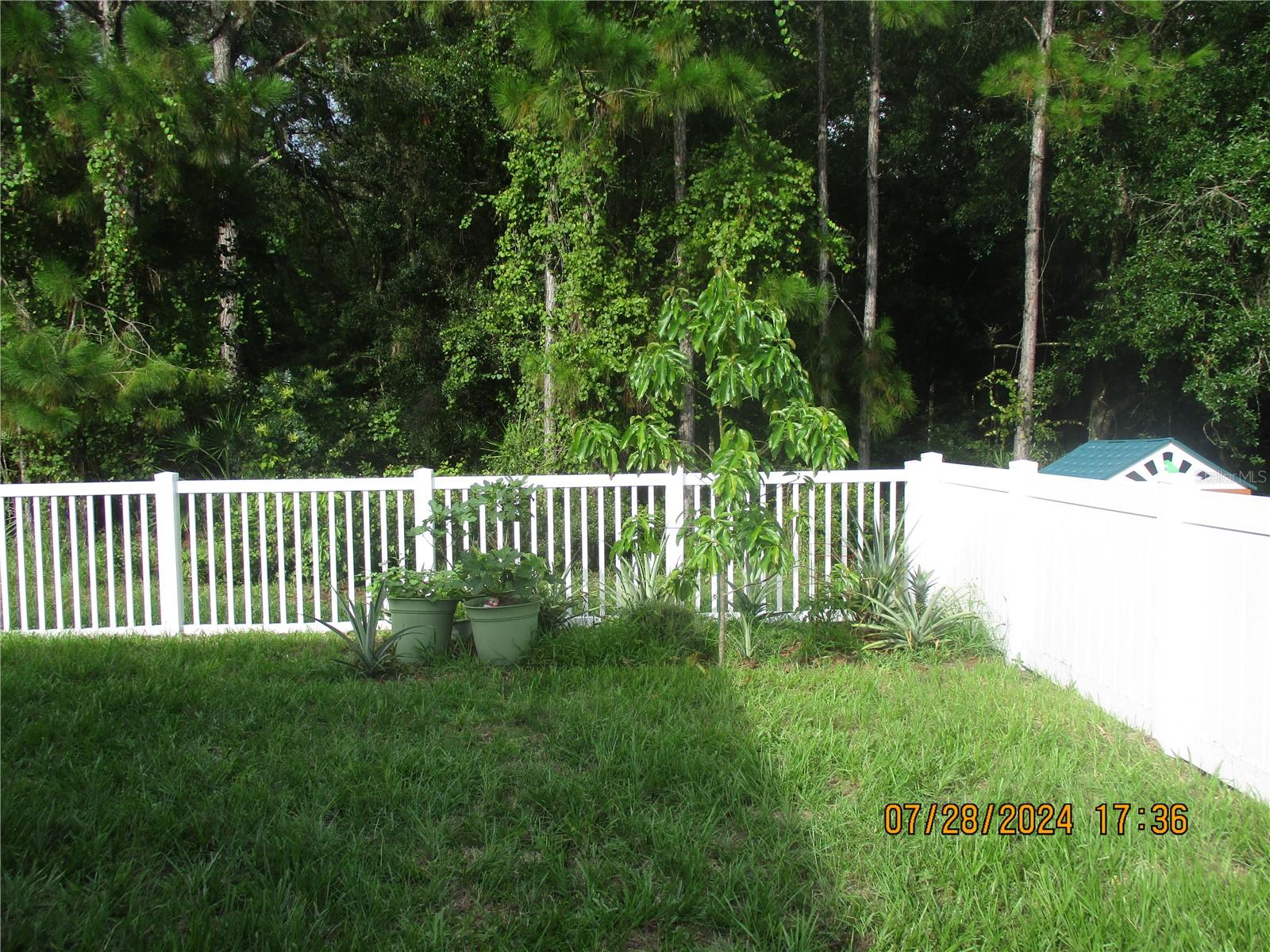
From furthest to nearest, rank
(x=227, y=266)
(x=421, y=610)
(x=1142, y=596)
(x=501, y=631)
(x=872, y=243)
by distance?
(x=872, y=243)
(x=227, y=266)
(x=421, y=610)
(x=501, y=631)
(x=1142, y=596)

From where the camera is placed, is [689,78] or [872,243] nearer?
[689,78]

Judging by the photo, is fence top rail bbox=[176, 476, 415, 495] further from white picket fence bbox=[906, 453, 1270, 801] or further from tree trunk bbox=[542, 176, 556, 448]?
white picket fence bbox=[906, 453, 1270, 801]

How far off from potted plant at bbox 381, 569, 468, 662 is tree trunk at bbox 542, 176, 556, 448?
4.01 meters

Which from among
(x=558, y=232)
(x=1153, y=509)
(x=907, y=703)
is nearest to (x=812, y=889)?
(x=907, y=703)

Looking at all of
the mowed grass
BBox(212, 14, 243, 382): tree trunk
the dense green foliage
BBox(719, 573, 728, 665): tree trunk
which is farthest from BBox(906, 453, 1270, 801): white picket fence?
BBox(212, 14, 243, 382): tree trunk

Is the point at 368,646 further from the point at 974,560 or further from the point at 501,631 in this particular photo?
the point at 974,560

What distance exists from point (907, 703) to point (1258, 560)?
1635 millimetres

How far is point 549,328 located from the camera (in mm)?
9469

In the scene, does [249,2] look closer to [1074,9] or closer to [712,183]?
[712,183]

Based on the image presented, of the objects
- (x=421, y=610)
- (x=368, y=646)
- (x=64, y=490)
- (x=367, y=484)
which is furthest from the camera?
(x=367, y=484)

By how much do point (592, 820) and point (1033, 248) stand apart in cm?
951

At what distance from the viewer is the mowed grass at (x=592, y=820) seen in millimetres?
2492

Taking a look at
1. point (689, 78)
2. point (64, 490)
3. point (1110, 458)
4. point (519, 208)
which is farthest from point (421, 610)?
point (689, 78)

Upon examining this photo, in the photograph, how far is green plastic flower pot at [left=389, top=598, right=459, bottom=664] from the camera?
17.2 ft
